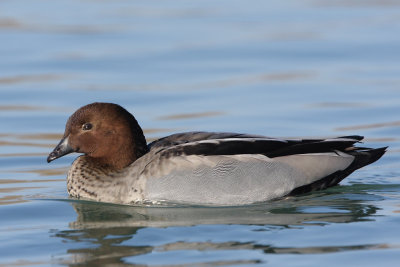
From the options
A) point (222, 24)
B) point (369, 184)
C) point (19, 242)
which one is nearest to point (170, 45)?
point (222, 24)

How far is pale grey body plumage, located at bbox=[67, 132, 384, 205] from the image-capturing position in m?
9.75

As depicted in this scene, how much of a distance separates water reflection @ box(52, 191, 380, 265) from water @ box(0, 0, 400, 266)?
20 millimetres

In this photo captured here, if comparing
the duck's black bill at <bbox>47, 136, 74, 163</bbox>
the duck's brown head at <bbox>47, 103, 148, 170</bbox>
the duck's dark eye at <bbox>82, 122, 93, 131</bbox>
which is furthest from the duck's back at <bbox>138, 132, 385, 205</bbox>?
the duck's black bill at <bbox>47, 136, 74, 163</bbox>

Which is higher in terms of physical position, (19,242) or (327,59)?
(327,59)

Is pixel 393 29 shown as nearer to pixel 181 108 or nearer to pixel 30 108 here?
pixel 181 108

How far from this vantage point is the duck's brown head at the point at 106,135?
1023cm

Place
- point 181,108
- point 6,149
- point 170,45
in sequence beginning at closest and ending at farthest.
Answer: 1. point 6,149
2. point 181,108
3. point 170,45

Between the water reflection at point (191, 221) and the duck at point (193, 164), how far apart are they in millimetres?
136

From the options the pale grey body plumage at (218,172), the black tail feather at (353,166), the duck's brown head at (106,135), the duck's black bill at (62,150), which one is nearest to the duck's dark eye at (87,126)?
the duck's brown head at (106,135)

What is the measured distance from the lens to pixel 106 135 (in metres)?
10.3

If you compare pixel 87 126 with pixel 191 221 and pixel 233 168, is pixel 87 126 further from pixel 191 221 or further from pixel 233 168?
pixel 191 221

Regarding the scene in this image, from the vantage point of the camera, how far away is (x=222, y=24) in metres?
19.8

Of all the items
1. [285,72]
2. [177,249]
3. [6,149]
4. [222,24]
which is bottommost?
[177,249]

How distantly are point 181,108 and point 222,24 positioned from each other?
18.5ft
